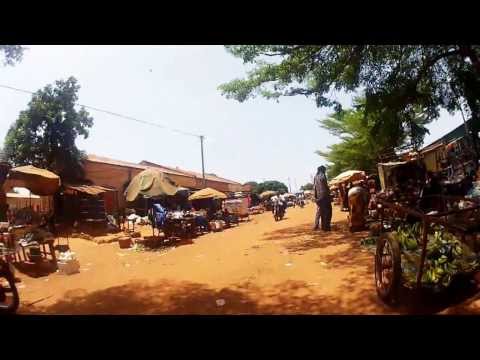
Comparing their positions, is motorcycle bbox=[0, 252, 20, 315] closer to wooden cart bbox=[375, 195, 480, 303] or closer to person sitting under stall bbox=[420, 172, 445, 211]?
wooden cart bbox=[375, 195, 480, 303]

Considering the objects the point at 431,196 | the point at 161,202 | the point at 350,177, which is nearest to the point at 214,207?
the point at 161,202

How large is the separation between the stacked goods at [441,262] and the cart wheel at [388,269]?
163 mm

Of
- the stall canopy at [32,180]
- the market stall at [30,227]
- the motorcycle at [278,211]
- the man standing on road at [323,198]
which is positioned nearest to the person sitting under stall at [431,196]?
the man standing on road at [323,198]

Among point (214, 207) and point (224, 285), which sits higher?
point (214, 207)

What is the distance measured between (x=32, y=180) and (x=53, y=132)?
2.51m

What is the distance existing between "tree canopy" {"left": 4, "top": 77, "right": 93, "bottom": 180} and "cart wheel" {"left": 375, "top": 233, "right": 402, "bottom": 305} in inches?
219

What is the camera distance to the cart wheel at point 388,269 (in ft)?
10.3

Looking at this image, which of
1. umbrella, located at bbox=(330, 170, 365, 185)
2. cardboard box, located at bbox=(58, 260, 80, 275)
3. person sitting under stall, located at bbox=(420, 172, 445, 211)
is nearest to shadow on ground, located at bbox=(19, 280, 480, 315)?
cardboard box, located at bbox=(58, 260, 80, 275)

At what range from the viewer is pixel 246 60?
23.1 ft

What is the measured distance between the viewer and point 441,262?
3.23 metres

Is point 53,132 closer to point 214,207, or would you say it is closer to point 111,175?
point 111,175

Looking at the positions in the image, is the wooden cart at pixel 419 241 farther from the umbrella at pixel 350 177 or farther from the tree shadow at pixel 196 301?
the umbrella at pixel 350 177

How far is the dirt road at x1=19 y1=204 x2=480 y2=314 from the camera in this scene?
3.74m
